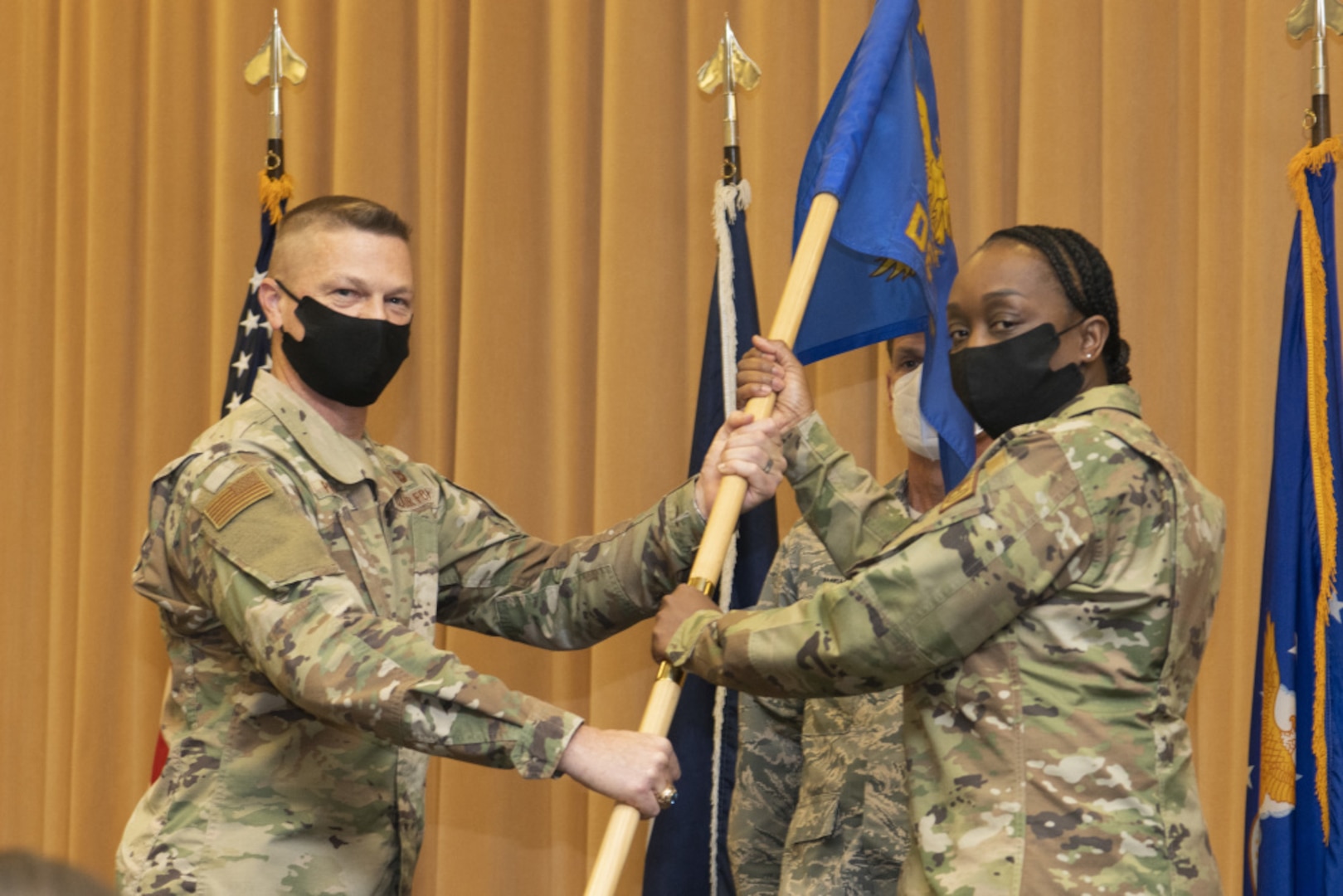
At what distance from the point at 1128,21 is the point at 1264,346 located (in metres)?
0.80

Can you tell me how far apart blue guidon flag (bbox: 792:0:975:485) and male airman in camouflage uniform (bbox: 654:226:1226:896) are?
0.63m

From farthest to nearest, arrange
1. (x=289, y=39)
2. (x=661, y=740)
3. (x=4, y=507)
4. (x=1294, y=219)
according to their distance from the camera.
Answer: (x=4, y=507), (x=289, y=39), (x=1294, y=219), (x=661, y=740)

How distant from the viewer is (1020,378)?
2.22 metres

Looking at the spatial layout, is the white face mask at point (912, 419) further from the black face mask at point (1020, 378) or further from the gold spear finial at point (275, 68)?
the gold spear finial at point (275, 68)

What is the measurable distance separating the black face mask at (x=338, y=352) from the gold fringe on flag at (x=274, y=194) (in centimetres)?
125

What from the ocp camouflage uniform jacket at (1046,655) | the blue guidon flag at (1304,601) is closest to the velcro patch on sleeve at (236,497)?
the ocp camouflage uniform jacket at (1046,655)

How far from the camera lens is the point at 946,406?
2.67 metres

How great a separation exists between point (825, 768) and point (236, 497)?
1.16 meters

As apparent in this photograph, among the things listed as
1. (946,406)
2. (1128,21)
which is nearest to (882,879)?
(946,406)

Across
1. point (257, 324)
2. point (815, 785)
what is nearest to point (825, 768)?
point (815, 785)

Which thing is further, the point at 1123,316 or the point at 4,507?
the point at 4,507

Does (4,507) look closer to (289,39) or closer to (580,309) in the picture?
(289,39)

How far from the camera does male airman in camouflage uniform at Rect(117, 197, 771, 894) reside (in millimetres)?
2127

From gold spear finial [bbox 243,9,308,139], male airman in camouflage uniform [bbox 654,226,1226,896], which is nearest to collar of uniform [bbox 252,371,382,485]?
male airman in camouflage uniform [bbox 654,226,1226,896]
